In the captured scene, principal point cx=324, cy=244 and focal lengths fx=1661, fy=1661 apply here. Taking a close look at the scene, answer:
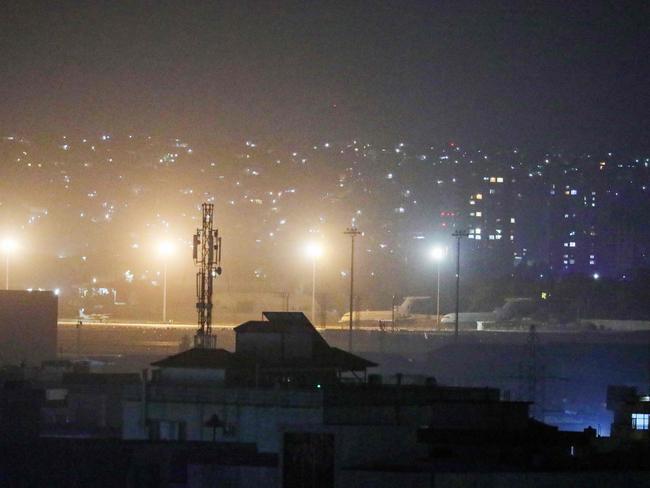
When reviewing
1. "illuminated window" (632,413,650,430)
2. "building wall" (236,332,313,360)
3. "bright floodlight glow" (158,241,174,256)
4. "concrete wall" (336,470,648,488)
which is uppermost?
"bright floodlight glow" (158,241,174,256)

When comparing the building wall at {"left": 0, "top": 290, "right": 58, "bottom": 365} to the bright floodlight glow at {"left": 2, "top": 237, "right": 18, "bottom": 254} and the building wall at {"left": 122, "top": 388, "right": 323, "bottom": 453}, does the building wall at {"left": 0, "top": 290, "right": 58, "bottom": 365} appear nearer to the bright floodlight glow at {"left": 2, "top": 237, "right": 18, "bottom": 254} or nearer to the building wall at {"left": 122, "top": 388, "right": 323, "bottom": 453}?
the building wall at {"left": 122, "top": 388, "right": 323, "bottom": 453}

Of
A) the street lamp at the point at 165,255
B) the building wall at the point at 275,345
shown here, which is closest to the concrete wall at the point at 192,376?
the building wall at the point at 275,345

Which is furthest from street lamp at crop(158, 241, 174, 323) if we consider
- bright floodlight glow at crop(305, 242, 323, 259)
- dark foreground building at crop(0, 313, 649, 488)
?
dark foreground building at crop(0, 313, 649, 488)

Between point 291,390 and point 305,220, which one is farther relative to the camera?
point 305,220

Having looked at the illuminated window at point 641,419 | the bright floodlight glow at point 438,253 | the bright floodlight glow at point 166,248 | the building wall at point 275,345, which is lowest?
the illuminated window at point 641,419

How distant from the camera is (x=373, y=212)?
122438mm

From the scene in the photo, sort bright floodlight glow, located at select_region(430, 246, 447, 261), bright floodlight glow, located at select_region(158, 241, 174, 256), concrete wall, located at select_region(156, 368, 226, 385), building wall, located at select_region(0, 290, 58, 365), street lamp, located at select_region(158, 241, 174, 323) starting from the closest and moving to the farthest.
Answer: concrete wall, located at select_region(156, 368, 226, 385), building wall, located at select_region(0, 290, 58, 365), bright floodlight glow, located at select_region(430, 246, 447, 261), street lamp, located at select_region(158, 241, 174, 323), bright floodlight glow, located at select_region(158, 241, 174, 256)

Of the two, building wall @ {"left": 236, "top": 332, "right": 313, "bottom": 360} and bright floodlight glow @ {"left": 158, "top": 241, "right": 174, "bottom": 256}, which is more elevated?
bright floodlight glow @ {"left": 158, "top": 241, "right": 174, "bottom": 256}

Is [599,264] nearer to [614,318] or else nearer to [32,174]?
[614,318]

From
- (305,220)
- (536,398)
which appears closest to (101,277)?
(305,220)

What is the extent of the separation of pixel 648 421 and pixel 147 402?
10.9 meters

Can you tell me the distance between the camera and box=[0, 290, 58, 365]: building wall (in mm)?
42562

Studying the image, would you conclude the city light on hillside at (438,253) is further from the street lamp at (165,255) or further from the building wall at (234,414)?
the building wall at (234,414)

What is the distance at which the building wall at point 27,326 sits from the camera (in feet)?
140
